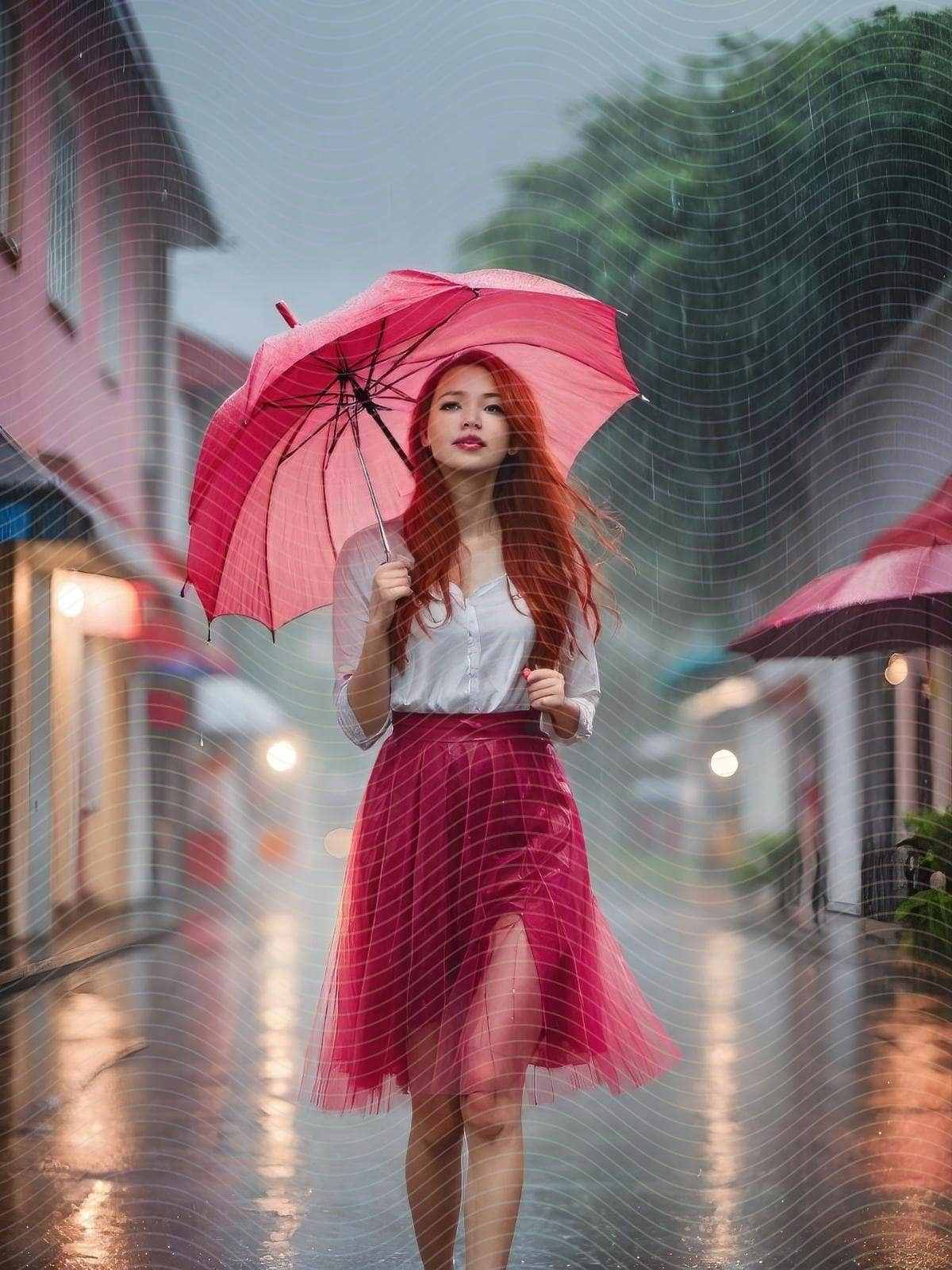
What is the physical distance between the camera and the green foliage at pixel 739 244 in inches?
85.7

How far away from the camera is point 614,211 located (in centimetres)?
231

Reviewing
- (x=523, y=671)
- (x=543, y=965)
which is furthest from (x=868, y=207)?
(x=543, y=965)

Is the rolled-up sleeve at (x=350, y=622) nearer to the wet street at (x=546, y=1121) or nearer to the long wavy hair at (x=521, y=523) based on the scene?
the long wavy hair at (x=521, y=523)

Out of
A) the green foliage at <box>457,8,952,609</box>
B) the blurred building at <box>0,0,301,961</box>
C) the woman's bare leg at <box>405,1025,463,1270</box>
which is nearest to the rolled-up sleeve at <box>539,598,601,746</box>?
the woman's bare leg at <box>405,1025,463,1270</box>

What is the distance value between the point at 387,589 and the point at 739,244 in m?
1.07

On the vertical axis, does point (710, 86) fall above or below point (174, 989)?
above

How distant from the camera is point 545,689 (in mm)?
1610

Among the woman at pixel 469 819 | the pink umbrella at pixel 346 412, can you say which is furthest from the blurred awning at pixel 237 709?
the woman at pixel 469 819

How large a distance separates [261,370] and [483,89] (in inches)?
30.4

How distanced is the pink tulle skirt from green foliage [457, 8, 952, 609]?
82cm

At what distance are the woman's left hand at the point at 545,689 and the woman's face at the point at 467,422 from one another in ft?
0.93

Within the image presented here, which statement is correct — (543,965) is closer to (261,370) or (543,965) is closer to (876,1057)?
(261,370)

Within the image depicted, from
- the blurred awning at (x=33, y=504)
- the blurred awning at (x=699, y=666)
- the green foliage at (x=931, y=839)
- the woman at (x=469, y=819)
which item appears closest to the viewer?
the woman at (x=469, y=819)

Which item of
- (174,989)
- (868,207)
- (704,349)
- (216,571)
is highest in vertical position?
(868,207)
